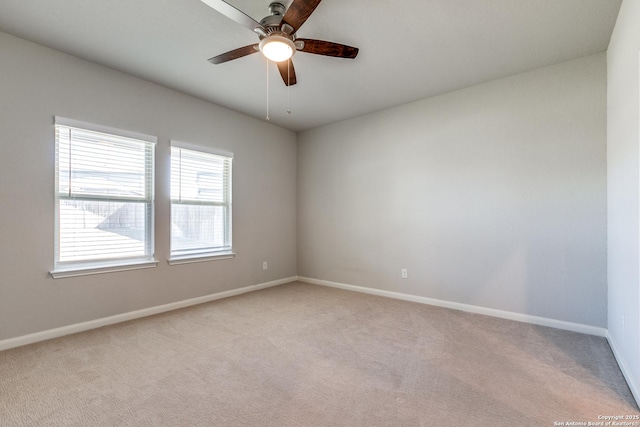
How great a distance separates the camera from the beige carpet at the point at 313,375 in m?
1.72

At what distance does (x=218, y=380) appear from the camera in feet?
6.84

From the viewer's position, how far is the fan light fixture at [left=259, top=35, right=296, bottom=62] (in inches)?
81.0

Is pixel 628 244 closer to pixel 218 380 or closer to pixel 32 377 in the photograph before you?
pixel 218 380

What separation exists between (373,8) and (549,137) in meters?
2.33

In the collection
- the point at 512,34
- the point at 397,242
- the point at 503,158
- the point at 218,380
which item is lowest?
the point at 218,380

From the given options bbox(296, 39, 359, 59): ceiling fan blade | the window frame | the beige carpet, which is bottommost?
the beige carpet

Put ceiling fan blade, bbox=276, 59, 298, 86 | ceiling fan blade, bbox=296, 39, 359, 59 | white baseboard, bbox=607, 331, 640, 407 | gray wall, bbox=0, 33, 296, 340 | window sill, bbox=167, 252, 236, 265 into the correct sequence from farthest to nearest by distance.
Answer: window sill, bbox=167, 252, 236, 265, gray wall, bbox=0, 33, 296, 340, ceiling fan blade, bbox=276, 59, 298, 86, ceiling fan blade, bbox=296, 39, 359, 59, white baseboard, bbox=607, 331, 640, 407

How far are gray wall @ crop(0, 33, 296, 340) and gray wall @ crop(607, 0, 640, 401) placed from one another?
4.16 metres

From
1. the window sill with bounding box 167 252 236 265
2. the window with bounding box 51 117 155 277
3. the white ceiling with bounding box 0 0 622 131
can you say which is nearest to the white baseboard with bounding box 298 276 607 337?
the window sill with bounding box 167 252 236 265

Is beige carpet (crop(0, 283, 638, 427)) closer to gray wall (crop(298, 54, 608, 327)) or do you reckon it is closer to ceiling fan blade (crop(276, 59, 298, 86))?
gray wall (crop(298, 54, 608, 327))

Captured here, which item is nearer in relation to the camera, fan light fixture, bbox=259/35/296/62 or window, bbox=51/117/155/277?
fan light fixture, bbox=259/35/296/62

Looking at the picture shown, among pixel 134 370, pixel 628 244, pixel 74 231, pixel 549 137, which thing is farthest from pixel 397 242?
pixel 74 231

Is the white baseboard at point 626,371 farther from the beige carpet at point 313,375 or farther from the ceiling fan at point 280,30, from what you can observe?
the ceiling fan at point 280,30

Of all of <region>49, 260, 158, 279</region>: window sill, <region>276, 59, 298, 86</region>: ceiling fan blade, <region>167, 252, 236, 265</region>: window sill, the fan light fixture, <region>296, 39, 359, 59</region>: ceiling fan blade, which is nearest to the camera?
the fan light fixture
